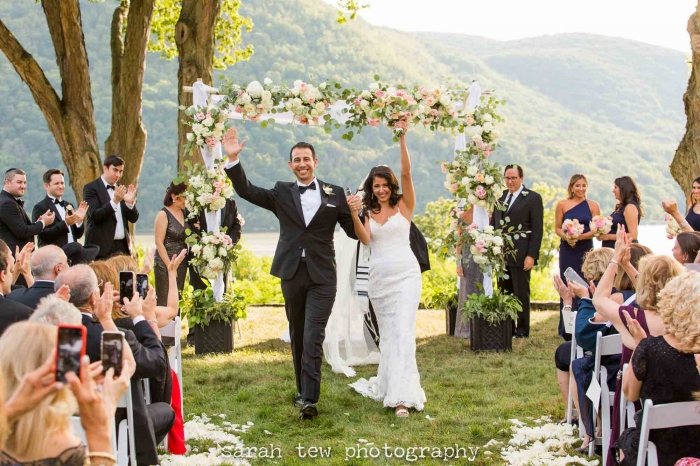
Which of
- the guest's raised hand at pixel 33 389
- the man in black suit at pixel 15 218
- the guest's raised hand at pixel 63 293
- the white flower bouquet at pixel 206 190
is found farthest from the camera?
the white flower bouquet at pixel 206 190

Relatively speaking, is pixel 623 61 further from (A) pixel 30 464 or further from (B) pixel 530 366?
(A) pixel 30 464

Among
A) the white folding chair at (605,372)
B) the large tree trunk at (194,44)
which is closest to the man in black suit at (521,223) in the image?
the large tree trunk at (194,44)

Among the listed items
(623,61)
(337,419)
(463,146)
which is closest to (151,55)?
(463,146)

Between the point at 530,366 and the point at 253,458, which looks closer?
the point at 253,458

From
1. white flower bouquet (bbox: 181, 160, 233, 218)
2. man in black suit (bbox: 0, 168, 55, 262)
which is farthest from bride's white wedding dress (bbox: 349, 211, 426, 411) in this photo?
man in black suit (bbox: 0, 168, 55, 262)

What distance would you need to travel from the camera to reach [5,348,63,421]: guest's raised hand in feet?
6.91

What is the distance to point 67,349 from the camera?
2.14 meters

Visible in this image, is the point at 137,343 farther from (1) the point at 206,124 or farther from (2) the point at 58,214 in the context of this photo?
(1) the point at 206,124

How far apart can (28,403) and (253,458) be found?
2.99 metres

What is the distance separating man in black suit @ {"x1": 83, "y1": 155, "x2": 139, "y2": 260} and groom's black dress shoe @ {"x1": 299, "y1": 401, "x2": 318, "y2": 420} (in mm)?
3103

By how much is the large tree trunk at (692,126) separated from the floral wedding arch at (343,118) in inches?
89.0

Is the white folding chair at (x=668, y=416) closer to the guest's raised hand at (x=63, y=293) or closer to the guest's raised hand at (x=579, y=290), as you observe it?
the guest's raised hand at (x=579, y=290)

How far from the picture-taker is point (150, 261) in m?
4.95

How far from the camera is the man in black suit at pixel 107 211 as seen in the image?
793cm
